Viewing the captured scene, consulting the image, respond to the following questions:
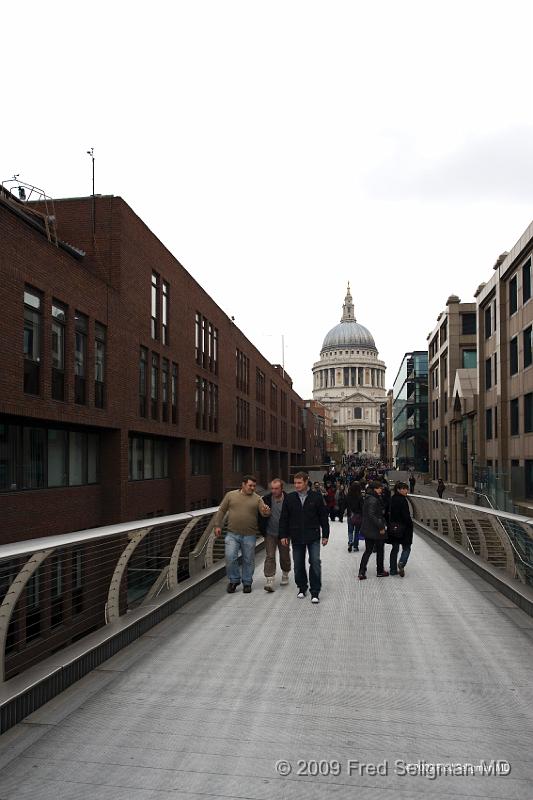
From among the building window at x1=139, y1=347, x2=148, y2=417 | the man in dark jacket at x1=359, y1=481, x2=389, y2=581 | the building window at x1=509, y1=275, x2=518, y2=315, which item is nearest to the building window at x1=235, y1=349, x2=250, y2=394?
the building window at x1=509, y1=275, x2=518, y2=315

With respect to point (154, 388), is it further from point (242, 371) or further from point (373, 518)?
point (242, 371)

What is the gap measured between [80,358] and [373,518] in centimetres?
1270

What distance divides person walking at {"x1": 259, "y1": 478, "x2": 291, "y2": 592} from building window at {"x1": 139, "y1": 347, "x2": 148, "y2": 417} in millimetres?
16505

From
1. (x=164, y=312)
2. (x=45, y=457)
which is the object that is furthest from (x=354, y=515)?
(x=164, y=312)

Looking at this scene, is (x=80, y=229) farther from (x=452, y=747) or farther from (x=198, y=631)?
(x=452, y=747)

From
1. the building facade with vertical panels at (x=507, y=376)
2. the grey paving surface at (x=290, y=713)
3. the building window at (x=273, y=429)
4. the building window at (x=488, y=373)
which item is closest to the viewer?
the grey paving surface at (x=290, y=713)

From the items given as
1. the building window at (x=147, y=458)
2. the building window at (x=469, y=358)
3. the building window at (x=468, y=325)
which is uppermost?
the building window at (x=468, y=325)

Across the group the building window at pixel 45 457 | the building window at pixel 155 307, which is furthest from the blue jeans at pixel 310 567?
the building window at pixel 155 307

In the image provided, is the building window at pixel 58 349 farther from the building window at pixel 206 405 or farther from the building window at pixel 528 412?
the building window at pixel 528 412

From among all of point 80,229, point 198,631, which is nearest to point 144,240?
point 80,229

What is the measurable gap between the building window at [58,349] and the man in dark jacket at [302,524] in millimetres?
11879

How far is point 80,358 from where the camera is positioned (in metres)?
20.9

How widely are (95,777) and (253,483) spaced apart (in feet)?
19.0

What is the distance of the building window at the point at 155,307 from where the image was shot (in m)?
27.4
